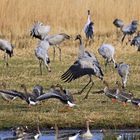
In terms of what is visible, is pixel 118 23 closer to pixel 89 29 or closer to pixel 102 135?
pixel 89 29

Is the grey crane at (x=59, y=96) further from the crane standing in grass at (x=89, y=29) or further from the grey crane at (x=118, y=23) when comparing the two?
the grey crane at (x=118, y=23)

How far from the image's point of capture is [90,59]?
1341 centimetres

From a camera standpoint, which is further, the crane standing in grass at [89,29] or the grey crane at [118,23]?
the grey crane at [118,23]

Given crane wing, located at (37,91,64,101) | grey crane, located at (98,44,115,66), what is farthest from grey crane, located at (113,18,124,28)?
crane wing, located at (37,91,64,101)

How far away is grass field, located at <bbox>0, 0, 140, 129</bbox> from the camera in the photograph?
1146 cm

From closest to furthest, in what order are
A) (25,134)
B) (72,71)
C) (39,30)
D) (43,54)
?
(25,134)
(72,71)
(43,54)
(39,30)

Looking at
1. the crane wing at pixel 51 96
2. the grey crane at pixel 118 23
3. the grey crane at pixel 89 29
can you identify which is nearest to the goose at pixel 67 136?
the crane wing at pixel 51 96

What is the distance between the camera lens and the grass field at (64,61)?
1146 cm

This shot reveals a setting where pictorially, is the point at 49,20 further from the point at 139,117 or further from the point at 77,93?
the point at 139,117

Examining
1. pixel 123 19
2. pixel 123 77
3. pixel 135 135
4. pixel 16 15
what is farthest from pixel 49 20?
pixel 135 135

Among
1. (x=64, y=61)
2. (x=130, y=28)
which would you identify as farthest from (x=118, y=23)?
(x=64, y=61)

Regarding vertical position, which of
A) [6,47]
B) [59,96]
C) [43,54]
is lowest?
[59,96]

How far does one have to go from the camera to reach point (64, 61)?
1919 centimetres

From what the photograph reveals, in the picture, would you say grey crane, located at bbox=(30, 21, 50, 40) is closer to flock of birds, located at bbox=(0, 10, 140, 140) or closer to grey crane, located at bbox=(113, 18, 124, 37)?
flock of birds, located at bbox=(0, 10, 140, 140)
